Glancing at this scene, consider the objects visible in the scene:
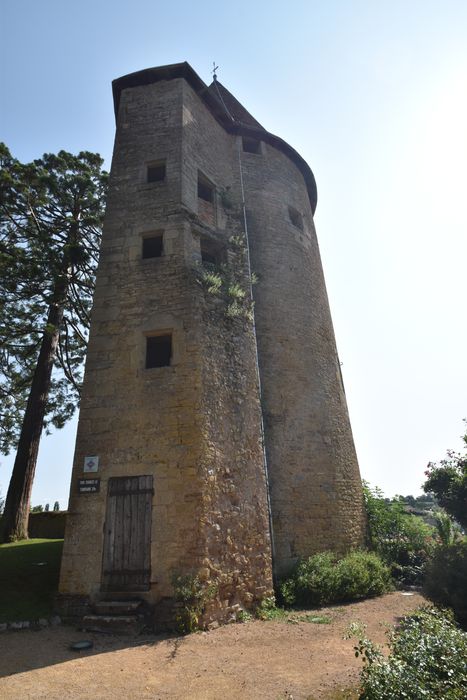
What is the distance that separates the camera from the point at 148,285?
9250 millimetres

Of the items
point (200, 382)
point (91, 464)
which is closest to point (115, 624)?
point (91, 464)

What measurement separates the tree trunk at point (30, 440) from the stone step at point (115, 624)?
601 cm

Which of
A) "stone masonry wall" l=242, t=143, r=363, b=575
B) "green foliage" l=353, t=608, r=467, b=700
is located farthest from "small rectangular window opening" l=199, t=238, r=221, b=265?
"green foliage" l=353, t=608, r=467, b=700

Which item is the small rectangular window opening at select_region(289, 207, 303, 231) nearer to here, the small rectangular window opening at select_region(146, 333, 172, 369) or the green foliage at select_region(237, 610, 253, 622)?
the small rectangular window opening at select_region(146, 333, 172, 369)

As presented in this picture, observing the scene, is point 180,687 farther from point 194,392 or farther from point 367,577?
point 367,577

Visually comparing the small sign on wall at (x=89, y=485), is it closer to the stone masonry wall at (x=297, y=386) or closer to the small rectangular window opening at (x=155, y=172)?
the stone masonry wall at (x=297, y=386)

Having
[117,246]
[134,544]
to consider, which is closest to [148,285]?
[117,246]

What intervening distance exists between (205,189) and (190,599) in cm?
994

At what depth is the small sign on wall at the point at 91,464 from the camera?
770 centimetres

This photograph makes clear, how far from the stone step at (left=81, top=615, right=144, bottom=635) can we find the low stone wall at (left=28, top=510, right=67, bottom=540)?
8632 mm

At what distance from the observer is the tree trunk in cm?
1131

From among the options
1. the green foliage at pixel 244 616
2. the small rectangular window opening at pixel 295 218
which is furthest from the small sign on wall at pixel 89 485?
the small rectangular window opening at pixel 295 218

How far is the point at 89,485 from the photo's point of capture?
757cm

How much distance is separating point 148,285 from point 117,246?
146cm
